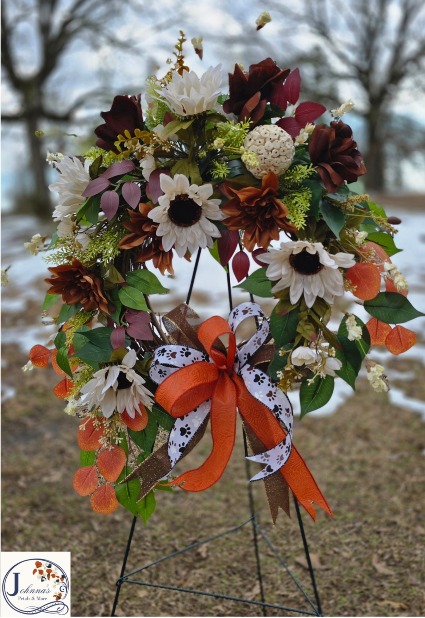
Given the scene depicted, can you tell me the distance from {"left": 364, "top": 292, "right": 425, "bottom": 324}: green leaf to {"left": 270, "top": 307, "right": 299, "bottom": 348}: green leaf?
0.21 metres

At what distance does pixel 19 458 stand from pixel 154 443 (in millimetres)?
2426

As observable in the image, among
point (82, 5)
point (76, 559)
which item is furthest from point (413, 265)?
point (82, 5)

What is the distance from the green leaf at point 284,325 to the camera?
146cm

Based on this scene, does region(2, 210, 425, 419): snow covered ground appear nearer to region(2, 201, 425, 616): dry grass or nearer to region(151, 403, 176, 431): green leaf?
region(2, 201, 425, 616): dry grass

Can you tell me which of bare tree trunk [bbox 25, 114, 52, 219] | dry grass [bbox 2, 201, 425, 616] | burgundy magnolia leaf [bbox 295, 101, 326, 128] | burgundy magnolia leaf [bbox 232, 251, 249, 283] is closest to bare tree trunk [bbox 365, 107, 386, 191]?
bare tree trunk [bbox 25, 114, 52, 219]

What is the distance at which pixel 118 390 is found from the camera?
1.57 m

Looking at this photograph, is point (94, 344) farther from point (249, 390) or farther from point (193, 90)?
point (193, 90)

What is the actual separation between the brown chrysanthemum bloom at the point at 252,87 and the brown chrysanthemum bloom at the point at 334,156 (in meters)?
0.16

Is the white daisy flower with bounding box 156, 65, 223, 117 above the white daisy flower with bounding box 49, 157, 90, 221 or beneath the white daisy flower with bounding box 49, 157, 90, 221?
above

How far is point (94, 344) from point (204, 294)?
5319mm

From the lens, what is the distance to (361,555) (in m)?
2.82

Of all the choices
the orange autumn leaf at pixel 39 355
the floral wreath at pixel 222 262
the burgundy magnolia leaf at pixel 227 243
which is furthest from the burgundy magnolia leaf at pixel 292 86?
the orange autumn leaf at pixel 39 355

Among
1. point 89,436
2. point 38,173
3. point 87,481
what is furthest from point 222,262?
point 38,173

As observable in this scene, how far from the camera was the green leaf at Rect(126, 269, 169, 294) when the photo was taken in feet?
5.10
